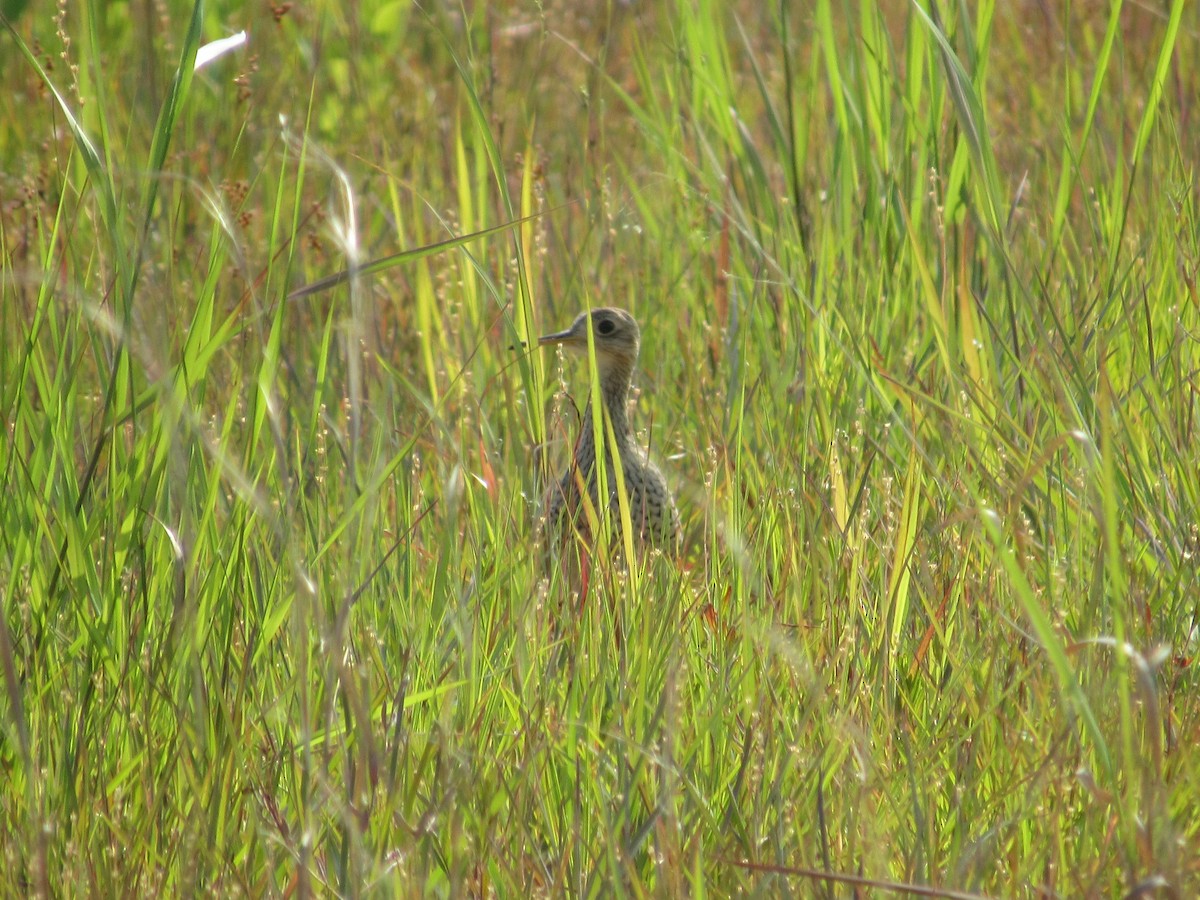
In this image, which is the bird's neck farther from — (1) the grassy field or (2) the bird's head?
(1) the grassy field

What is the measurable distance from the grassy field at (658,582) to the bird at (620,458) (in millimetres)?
102

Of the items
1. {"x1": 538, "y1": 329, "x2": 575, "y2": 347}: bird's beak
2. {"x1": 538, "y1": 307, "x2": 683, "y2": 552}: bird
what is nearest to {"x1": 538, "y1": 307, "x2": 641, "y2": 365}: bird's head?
{"x1": 538, "y1": 307, "x2": 683, "y2": 552}: bird

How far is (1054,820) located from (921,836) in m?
0.18

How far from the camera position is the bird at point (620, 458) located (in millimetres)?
3772

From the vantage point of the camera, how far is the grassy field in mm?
2086

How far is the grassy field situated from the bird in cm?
10

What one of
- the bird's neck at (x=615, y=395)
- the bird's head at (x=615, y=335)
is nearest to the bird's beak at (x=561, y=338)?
the bird's head at (x=615, y=335)

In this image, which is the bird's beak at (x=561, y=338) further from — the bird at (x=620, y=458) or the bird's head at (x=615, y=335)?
the bird's head at (x=615, y=335)

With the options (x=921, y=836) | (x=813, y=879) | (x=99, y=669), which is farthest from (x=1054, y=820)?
(x=99, y=669)

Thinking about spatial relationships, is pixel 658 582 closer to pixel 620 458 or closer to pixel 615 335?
pixel 620 458

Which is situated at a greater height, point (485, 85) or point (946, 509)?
point (485, 85)

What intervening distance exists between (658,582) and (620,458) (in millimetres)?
824

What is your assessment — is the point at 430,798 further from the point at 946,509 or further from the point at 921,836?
the point at 946,509

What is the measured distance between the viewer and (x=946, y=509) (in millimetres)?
3094
